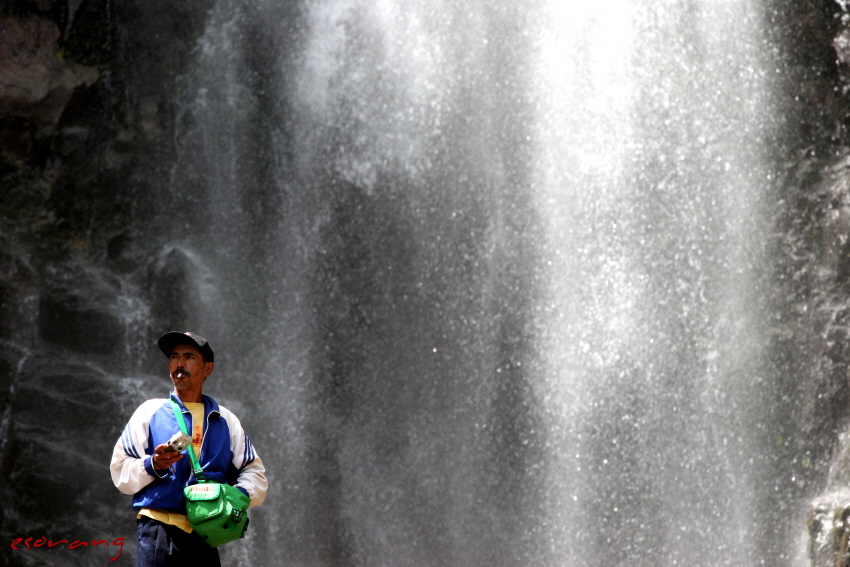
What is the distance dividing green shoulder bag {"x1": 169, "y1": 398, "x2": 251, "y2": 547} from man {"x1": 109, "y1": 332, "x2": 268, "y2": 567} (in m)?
0.04

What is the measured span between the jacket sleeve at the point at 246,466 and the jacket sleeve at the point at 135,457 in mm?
249

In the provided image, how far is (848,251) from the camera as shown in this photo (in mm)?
6227

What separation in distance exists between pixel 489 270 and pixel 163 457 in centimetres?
402

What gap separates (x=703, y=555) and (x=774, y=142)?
122 inches

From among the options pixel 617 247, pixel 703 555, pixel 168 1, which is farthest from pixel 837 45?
pixel 168 1

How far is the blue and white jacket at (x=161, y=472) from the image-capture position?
273 centimetres

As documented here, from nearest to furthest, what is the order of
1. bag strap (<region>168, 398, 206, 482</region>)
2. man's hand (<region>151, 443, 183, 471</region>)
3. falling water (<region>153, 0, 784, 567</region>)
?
man's hand (<region>151, 443, 183, 471</region>)
bag strap (<region>168, 398, 206, 482</region>)
falling water (<region>153, 0, 784, 567</region>)

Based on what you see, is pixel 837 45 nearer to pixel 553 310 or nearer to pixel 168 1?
pixel 553 310

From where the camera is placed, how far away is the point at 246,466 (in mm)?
2938

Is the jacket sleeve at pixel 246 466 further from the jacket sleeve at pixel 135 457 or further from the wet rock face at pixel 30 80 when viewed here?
the wet rock face at pixel 30 80

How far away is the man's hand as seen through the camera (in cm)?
263
